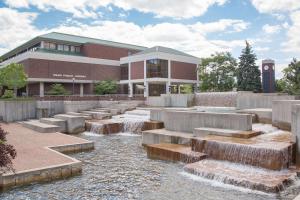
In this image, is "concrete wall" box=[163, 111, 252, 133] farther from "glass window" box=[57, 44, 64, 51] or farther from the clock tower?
"glass window" box=[57, 44, 64, 51]

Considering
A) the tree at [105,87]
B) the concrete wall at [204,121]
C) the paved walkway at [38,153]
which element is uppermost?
the tree at [105,87]

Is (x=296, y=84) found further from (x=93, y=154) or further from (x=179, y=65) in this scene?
(x=93, y=154)

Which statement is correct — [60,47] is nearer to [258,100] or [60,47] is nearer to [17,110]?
[17,110]

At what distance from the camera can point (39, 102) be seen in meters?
26.9

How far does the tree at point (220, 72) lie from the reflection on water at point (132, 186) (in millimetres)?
35424

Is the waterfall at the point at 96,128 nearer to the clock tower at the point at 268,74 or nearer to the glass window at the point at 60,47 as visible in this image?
the clock tower at the point at 268,74

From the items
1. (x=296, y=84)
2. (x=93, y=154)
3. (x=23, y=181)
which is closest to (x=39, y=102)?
(x=93, y=154)

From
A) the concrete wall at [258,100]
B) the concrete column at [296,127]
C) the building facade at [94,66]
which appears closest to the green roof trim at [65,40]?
the building facade at [94,66]

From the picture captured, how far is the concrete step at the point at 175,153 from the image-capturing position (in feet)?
35.9

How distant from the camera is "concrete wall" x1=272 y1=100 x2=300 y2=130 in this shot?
12845 mm

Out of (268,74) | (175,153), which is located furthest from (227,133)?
(268,74)

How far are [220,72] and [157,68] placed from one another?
9936 millimetres

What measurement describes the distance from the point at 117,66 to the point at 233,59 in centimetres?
2078

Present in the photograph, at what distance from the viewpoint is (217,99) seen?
2767cm
